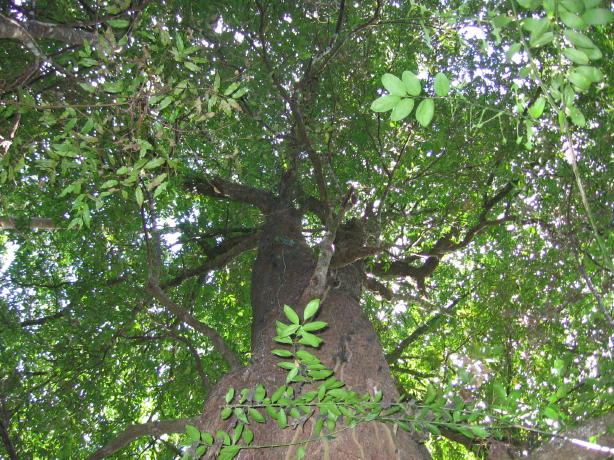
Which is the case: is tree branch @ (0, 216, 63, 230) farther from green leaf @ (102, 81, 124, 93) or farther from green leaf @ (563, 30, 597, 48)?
green leaf @ (563, 30, 597, 48)

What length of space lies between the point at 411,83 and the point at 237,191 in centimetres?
442

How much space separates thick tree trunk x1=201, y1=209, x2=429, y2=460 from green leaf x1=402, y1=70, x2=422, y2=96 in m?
1.52

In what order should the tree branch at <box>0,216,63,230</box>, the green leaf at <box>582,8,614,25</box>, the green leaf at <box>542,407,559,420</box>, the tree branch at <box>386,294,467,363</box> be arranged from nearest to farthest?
1. the green leaf at <box>582,8,614,25</box>
2. the green leaf at <box>542,407,559,420</box>
3. the tree branch at <box>0,216,63,230</box>
4. the tree branch at <box>386,294,467,363</box>

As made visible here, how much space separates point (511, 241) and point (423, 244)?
1.25m

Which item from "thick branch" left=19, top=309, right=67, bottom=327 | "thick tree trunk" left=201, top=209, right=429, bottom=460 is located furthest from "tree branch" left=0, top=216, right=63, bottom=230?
"thick tree trunk" left=201, top=209, right=429, bottom=460

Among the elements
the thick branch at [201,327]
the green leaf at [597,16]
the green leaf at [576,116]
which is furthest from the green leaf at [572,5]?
the thick branch at [201,327]

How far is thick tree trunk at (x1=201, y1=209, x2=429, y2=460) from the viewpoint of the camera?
1855 mm

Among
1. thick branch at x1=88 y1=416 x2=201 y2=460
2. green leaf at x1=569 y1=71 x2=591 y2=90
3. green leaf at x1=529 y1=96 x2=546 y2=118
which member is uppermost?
green leaf at x1=529 y1=96 x2=546 y2=118

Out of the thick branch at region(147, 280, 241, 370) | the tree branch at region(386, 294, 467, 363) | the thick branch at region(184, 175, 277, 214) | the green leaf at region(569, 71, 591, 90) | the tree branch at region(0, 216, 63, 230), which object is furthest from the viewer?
the thick branch at region(184, 175, 277, 214)

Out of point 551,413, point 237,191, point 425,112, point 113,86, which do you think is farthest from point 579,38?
point 237,191

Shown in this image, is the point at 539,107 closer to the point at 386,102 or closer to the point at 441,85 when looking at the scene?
the point at 441,85

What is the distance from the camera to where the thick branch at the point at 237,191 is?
5.07m

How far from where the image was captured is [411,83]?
1008 millimetres

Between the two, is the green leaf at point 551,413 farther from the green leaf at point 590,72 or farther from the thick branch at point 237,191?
the thick branch at point 237,191
